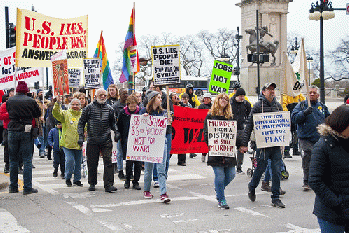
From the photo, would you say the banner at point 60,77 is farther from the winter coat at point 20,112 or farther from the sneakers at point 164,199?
the sneakers at point 164,199

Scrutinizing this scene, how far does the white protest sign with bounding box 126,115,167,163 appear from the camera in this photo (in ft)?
28.9

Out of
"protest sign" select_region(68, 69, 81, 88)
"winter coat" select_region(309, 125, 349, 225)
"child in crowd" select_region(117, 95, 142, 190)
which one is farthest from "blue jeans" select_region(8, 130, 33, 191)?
"winter coat" select_region(309, 125, 349, 225)

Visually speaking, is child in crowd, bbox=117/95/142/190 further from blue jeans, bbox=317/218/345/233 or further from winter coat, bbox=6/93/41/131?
blue jeans, bbox=317/218/345/233

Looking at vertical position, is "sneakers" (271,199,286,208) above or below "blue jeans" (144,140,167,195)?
below

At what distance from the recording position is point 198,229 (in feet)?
21.5

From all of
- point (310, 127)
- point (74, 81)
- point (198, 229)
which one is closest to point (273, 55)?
point (74, 81)

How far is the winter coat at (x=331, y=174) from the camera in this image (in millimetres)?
3963

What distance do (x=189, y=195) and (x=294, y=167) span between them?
14.9 ft

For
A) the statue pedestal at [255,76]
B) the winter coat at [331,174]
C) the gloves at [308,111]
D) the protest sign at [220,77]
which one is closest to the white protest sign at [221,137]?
the gloves at [308,111]

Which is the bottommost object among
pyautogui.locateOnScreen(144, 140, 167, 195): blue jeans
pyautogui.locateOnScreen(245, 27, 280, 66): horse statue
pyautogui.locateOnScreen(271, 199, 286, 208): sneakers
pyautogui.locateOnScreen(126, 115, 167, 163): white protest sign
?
pyautogui.locateOnScreen(271, 199, 286, 208): sneakers

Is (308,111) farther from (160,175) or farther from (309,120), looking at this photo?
(160,175)

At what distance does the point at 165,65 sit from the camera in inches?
405

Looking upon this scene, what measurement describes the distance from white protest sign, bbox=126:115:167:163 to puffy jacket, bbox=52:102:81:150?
152cm

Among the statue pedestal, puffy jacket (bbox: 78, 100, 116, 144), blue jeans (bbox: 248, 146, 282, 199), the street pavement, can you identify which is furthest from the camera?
the statue pedestal
